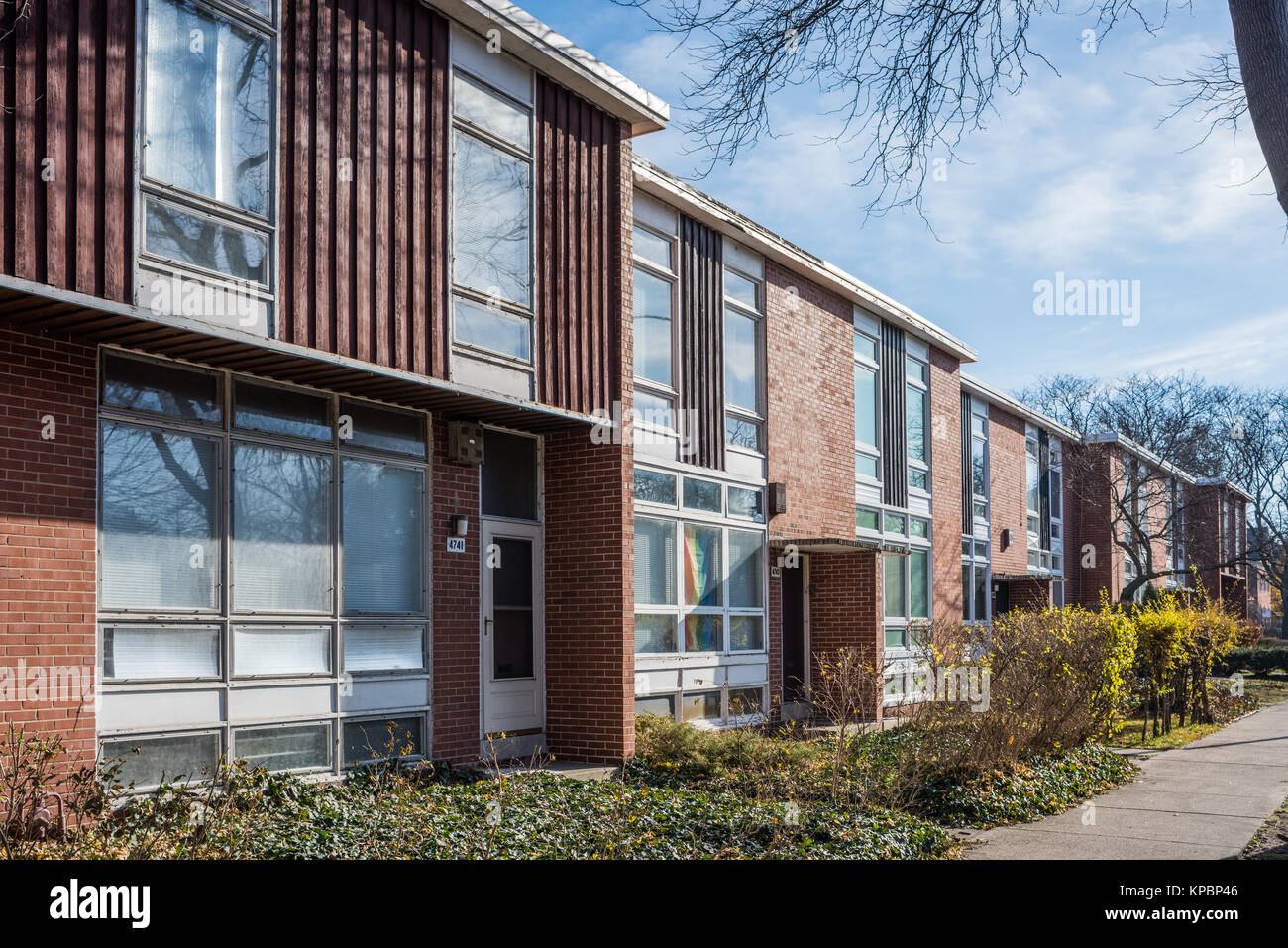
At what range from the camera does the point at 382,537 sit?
34.6 feet

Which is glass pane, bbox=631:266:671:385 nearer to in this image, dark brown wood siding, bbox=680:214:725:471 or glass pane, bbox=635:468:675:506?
dark brown wood siding, bbox=680:214:725:471

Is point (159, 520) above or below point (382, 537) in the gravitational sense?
above

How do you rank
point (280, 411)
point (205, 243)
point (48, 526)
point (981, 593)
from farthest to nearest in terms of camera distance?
point (981, 593), point (280, 411), point (205, 243), point (48, 526)

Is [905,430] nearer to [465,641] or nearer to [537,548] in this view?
[537,548]

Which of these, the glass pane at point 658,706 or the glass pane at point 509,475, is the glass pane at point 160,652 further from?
the glass pane at point 658,706

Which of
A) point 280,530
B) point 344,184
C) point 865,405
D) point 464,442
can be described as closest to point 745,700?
point 865,405

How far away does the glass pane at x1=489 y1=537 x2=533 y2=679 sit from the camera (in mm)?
11891

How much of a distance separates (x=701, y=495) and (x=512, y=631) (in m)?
3.98

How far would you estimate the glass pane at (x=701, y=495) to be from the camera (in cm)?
1498

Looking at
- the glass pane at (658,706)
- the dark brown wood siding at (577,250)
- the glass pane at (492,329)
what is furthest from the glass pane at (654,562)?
the glass pane at (492,329)

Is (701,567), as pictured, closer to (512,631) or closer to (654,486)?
(654,486)

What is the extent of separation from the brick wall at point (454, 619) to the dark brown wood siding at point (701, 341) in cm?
437
